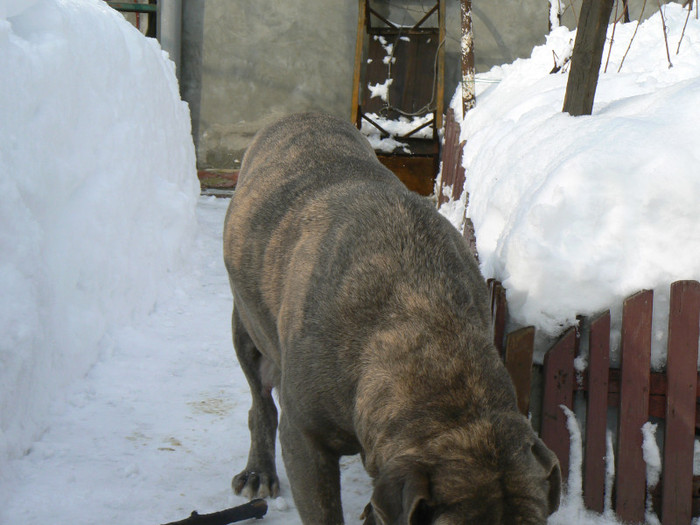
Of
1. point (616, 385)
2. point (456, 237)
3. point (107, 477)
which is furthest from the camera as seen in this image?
point (107, 477)

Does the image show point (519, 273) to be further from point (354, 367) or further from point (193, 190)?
point (193, 190)

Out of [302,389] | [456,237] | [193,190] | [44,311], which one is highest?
[456,237]

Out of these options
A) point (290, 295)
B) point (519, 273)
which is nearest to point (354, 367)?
point (290, 295)

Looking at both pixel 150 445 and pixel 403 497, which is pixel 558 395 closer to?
pixel 403 497

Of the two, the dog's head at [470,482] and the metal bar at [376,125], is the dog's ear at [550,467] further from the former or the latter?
the metal bar at [376,125]

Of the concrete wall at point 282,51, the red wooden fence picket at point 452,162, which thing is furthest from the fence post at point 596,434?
the concrete wall at point 282,51

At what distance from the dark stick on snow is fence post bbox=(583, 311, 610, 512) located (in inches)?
54.6

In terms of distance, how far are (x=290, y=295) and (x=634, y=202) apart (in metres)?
1.54

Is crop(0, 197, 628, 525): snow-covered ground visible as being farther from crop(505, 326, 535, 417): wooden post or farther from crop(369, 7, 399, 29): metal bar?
crop(369, 7, 399, 29): metal bar

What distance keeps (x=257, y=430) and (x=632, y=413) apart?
176 cm

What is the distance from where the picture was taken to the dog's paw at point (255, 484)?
369 centimetres

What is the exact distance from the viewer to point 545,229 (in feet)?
11.6

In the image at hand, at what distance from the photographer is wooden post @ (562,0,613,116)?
444cm

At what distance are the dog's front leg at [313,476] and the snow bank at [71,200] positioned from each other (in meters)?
1.49
